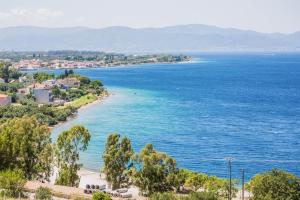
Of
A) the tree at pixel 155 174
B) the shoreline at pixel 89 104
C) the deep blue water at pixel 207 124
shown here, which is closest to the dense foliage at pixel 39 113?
the shoreline at pixel 89 104

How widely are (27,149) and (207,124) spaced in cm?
2156

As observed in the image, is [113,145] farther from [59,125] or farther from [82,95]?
[82,95]

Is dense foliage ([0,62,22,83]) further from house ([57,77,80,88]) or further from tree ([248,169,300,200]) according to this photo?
tree ([248,169,300,200])

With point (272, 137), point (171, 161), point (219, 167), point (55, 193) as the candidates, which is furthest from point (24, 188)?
point (272, 137)

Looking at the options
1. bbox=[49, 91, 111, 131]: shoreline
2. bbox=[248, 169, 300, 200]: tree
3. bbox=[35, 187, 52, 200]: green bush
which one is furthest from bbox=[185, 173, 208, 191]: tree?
bbox=[49, 91, 111, 131]: shoreline

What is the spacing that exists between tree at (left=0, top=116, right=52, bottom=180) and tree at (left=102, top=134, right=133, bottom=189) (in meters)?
2.28

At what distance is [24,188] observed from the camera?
16812mm

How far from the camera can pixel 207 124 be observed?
39.6m

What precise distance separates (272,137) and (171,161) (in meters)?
17.4

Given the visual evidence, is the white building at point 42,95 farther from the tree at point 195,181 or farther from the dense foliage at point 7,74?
the tree at point 195,181

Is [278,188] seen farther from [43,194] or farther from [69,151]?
[69,151]

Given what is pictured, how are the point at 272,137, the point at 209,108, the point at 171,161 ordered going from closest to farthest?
the point at 171,161
the point at 272,137
the point at 209,108

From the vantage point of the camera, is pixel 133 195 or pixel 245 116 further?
pixel 245 116

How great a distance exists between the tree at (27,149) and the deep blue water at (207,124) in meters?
6.55
